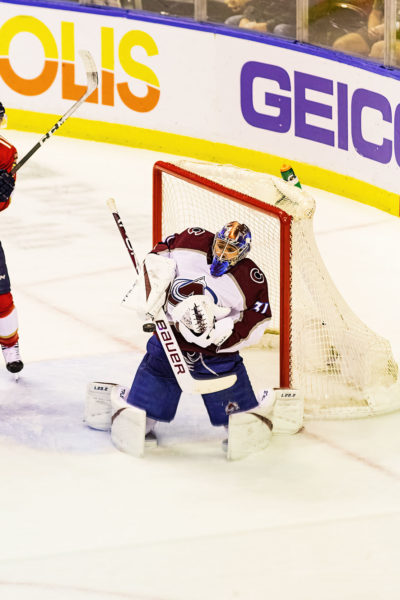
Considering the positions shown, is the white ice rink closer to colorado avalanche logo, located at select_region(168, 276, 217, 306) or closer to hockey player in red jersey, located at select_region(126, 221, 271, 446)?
hockey player in red jersey, located at select_region(126, 221, 271, 446)

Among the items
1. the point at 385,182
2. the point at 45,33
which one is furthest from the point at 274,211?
the point at 45,33

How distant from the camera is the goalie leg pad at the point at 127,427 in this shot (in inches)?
203

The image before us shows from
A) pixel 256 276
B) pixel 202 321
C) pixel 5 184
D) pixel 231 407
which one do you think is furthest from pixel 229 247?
pixel 5 184

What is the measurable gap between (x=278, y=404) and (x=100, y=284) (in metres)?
2.26

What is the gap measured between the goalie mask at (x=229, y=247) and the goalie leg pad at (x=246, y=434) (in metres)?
0.56

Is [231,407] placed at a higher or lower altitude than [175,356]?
lower

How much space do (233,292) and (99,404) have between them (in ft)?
2.43

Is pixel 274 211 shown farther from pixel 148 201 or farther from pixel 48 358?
pixel 148 201

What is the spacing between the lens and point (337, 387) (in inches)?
226

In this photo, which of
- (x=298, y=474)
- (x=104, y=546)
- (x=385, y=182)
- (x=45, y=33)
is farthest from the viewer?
(x=45, y=33)

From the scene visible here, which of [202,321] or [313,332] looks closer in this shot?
[202,321]

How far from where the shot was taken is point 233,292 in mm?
5164

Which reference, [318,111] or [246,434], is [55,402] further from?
[318,111]

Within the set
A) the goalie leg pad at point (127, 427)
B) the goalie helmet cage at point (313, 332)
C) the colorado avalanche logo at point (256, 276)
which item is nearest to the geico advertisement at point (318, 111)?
the goalie helmet cage at point (313, 332)
